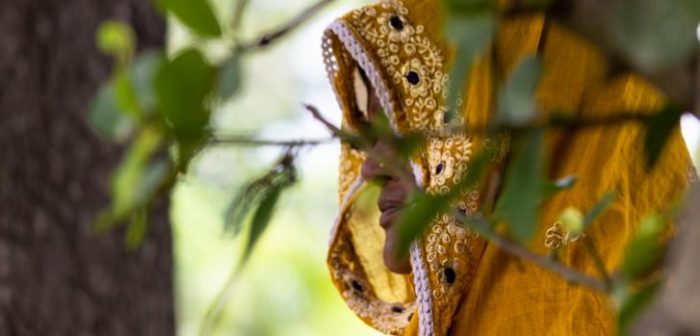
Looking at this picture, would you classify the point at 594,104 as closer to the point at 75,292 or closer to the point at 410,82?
the point at 410,82

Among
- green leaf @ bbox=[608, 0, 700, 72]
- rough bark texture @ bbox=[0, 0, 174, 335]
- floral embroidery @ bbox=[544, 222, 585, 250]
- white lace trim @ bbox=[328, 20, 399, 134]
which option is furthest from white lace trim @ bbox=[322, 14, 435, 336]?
green leaf @ bbox=[608, 0, 700, 72]

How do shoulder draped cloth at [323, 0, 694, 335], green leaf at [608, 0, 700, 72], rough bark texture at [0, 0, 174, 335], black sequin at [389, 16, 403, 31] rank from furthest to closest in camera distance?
1. rough bark texture at [0, 0, 174, 335]
2. black sequin at [389, 16, 403, 31]
3. shoulder draped cloth at [323, 0, 694, 335]
4. green leaf at [608, 0, 700, 72]

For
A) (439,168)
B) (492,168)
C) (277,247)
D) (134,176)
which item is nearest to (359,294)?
(439,168)

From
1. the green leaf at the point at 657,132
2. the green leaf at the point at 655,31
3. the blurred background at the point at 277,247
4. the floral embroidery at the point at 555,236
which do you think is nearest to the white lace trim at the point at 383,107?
the floral embroidery at the point at 555,236

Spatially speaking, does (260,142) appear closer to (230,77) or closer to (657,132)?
(230,77)

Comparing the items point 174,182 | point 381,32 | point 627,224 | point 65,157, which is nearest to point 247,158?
point 65,157

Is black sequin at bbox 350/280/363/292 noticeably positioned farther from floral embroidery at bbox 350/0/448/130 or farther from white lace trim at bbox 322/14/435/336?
floral embroidery at bbox 350/0/448/130
